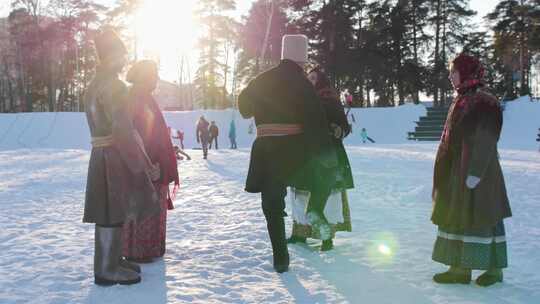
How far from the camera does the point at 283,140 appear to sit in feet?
12.9

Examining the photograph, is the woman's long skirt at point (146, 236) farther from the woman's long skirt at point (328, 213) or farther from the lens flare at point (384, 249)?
the lens flare at point (384, 249)

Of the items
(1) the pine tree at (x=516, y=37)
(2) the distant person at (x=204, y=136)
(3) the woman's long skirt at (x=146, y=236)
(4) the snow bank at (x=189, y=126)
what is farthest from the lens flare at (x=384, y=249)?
(1) the pine tree at (x=516, y=37)

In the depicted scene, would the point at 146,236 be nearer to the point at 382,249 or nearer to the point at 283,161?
the point at 283,161

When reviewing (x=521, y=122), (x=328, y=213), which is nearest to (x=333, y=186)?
(x=328, y=213)

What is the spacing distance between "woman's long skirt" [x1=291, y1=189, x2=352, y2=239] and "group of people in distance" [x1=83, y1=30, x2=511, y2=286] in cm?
48

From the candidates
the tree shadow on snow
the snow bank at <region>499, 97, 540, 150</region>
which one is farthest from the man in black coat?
the snow bank at <region>499, 97, 540, 150</region>

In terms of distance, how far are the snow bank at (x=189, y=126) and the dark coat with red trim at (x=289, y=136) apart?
23.9 meters

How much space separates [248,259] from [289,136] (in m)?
1.28

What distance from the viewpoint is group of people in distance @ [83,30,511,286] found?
3.50 m

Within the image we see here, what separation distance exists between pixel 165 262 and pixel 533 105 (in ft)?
89.3

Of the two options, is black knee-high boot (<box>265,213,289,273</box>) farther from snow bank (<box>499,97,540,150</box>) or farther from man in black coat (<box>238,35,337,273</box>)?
snow bank (<box>499,97,540,150</box>)

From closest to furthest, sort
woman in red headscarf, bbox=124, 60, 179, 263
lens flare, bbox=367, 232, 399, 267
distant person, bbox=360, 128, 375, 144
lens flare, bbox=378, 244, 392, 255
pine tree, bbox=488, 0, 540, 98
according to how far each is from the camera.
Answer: woman in red headscarf, bbox=124, 60, 179, 263, lens flare, bbox=367, 232, 399, 267, lens flare, bbox=378, 244, 392, 255, distant person, bbox=360, 128, 375, 144, pine tree, bbox=488, 0, 540, 98

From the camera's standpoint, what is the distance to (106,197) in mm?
3586

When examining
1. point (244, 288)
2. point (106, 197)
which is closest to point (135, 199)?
point (106, 197)
